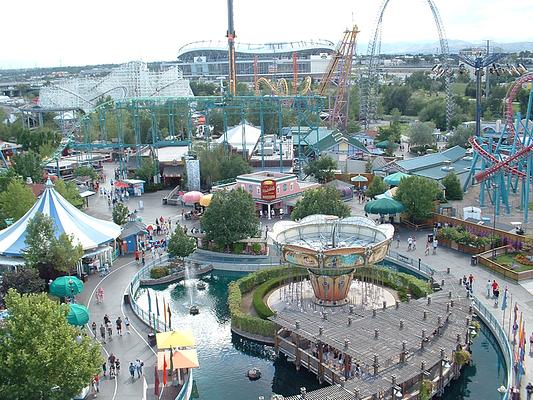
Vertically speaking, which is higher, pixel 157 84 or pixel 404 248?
pixel 157 84

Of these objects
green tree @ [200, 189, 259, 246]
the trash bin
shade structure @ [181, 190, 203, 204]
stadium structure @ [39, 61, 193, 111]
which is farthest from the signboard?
stadium structure @ [39, 61, 193, 111]

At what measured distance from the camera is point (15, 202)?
38938 millimetres

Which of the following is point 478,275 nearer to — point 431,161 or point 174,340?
point 174,340

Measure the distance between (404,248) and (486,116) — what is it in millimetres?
59480

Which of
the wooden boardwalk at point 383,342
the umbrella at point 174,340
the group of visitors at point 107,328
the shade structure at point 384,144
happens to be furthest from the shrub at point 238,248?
the shade structure at point 384,144

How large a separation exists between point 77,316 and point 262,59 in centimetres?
13667

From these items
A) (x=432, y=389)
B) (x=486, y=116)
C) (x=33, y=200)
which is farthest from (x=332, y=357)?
(x=486, y=116)

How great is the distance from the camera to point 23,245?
32.1 meters

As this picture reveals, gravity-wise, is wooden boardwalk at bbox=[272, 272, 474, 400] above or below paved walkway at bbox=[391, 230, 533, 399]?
above

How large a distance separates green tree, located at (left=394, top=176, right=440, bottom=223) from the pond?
14.6m

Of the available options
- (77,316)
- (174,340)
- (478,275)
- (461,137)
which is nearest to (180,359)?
(174,340)

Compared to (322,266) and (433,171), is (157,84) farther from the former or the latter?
Answer: (322,266)

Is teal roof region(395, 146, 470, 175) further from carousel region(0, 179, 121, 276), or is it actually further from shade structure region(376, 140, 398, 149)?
carousel region(0, 179, 121, 276)

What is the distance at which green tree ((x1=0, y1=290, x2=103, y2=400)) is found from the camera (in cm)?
1731
